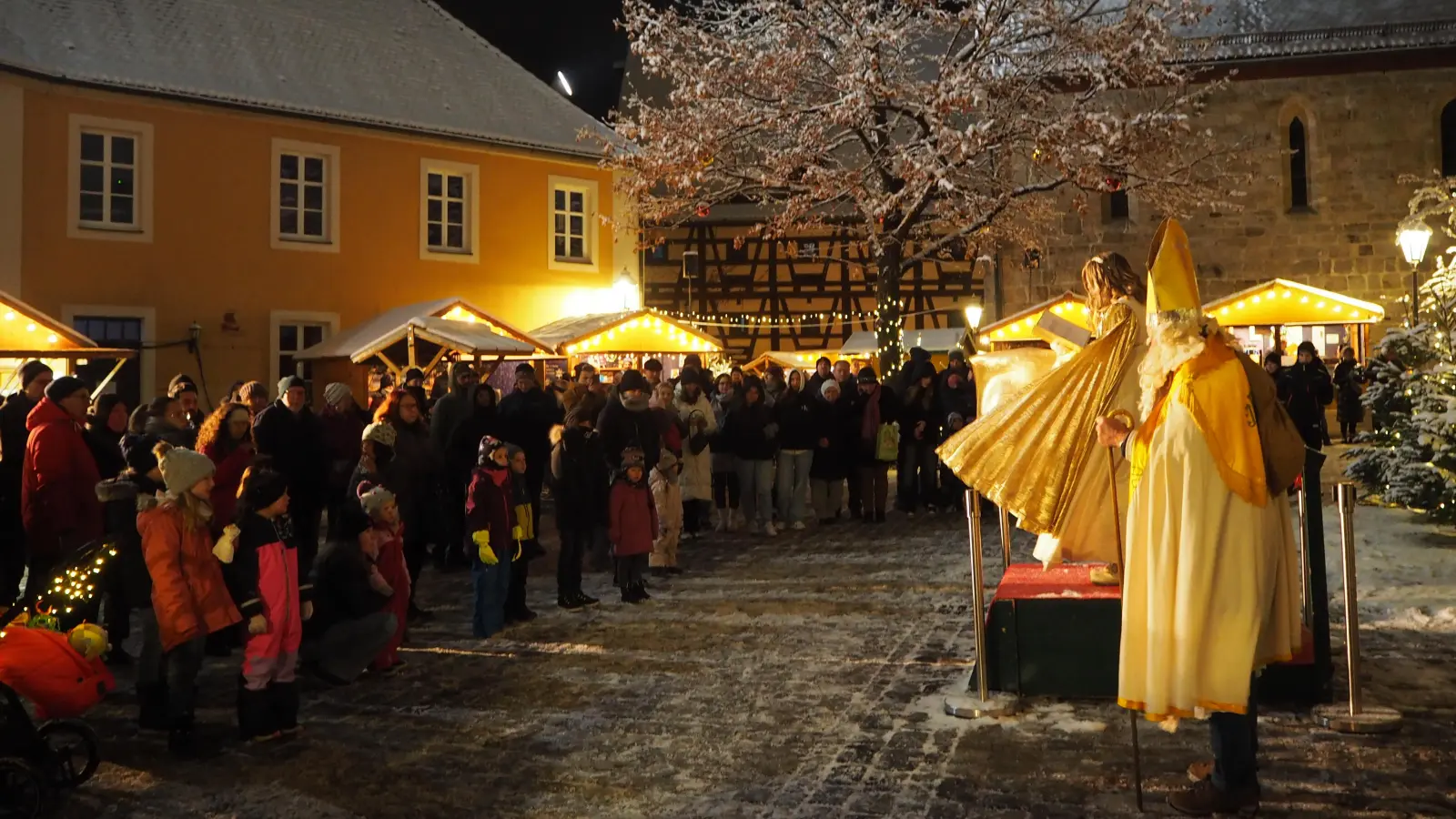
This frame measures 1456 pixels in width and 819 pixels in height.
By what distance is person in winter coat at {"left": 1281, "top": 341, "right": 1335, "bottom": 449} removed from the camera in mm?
16031

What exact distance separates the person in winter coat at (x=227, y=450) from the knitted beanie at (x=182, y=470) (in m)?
1.24

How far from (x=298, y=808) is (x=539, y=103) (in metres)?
22.1

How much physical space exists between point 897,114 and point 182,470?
16.1m

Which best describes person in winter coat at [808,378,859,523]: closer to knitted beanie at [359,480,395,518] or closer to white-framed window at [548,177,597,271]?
knitted beanie at [359,480,395,518]

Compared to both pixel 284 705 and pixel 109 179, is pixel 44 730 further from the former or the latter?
pixel 109 179

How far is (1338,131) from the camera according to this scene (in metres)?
27.5

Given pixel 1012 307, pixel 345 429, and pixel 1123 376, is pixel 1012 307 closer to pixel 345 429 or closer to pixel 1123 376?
pixel 345 429

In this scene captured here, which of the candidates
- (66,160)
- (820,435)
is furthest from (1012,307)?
(66,160)

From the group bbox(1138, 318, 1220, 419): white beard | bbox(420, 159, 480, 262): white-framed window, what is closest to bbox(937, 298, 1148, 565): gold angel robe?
bbox(1138, 318, 1220, 419): white beard

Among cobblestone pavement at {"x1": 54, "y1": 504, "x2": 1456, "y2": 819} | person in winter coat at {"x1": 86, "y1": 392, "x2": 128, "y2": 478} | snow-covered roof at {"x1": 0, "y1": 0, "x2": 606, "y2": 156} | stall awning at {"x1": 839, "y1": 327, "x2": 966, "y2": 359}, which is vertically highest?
snow-covered roof at {"x1": 0, "y1": 0, "x2": 606, "y2": 156}

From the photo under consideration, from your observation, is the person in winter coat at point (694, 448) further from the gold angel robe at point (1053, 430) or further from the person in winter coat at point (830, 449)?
the gold angel robe at point (1053, 430)

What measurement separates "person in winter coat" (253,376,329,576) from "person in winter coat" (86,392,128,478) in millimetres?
918

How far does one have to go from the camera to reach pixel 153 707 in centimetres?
646

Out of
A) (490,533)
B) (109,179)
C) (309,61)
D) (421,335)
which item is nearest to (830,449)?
(490,533)
